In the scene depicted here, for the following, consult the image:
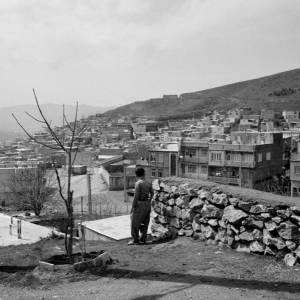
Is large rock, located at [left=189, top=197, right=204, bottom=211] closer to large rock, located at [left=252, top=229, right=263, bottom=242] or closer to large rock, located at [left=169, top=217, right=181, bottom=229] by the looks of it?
large rock, located at [left=169, top=217, right=181, bottom=229]

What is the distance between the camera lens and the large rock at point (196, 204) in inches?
306

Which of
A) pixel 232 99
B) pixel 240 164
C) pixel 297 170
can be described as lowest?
pixel 297 170

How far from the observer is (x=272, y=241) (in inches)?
246

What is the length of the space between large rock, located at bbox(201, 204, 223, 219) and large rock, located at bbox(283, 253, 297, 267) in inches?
58.9

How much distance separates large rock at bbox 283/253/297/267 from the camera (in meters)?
5.86

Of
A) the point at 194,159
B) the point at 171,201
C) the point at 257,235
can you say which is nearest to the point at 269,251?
the point at 257,235

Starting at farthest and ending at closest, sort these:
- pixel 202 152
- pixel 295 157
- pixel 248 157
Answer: pixel 202 152, pixel 248 157, pixel 295 157

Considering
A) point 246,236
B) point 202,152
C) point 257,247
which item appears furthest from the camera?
point 202,152

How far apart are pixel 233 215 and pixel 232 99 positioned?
428 ft

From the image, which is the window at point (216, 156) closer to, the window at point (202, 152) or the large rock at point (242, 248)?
the window at point (202, 152)

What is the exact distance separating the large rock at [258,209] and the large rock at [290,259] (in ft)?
2.40

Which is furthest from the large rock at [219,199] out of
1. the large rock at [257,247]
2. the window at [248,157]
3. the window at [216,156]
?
the window at [216,156]

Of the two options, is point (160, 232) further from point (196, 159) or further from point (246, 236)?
point (196, 159)

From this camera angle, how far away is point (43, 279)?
5.83 meters
